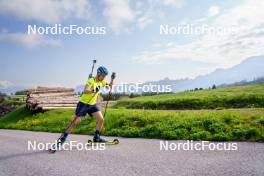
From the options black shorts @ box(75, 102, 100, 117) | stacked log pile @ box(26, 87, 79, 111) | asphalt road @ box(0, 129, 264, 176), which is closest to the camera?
asphalt road @ box(0, 129, 264, 176)

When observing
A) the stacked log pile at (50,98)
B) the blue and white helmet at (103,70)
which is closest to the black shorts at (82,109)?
the blue and white helmet at (103,70)

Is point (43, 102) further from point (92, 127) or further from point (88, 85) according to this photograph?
point (88, 85)

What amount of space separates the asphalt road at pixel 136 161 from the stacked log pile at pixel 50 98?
1417cm

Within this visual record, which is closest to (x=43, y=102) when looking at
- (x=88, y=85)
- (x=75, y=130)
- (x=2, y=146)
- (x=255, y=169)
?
(x=75, y=130)

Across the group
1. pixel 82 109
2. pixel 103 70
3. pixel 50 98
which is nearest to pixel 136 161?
pixel 82 109

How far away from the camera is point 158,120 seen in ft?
47.2

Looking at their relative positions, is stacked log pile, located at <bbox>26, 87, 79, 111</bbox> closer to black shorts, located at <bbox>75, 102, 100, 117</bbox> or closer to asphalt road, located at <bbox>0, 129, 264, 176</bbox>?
black shorts, located at <bbox>75, 102, 100, 117</bbox>

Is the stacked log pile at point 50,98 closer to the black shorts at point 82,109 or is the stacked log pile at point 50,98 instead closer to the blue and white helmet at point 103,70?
the black shorts at point 82,109

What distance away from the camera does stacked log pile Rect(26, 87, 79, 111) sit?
79.4ft

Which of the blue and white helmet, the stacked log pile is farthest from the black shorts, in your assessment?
the stacked log pile

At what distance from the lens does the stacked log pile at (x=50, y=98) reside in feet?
79.4

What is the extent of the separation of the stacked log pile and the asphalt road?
1417cm

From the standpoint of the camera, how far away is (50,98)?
26844 mm

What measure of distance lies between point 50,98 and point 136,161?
20.1 meters
